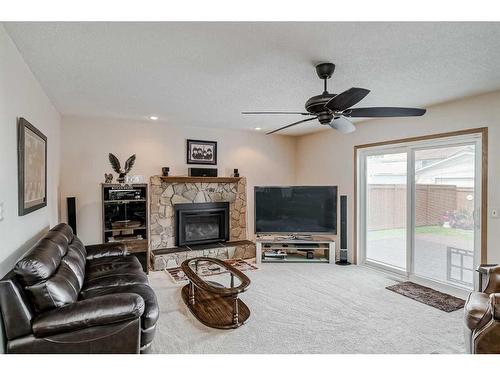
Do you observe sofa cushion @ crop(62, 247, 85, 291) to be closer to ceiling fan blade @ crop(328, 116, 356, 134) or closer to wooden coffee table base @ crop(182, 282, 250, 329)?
wooden coffee table base @ crop(182, 282, 250, 329)

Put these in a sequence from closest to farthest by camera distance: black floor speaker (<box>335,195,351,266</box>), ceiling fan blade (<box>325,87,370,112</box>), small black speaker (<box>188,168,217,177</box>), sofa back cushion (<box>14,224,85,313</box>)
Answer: sofa back cushion (<box>14,224,85,313</box>)
ceiling fan blade (<box>325,87,370,112</box>)
black floor speaker (<box>335,195,351,266</box>)
small black speaker (<box>188,168,217,177</box>)

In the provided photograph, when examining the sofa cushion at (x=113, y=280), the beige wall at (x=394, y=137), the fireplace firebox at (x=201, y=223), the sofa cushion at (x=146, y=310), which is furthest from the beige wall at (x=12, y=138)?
the beige wall at (x=394, y=137)

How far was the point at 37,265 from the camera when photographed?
1.89 metres

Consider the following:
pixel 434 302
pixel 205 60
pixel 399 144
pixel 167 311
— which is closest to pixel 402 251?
pixel 434 302

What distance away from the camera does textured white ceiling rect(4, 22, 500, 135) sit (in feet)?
6.43

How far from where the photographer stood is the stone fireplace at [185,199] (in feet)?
16.7

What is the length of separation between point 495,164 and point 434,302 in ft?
5.64

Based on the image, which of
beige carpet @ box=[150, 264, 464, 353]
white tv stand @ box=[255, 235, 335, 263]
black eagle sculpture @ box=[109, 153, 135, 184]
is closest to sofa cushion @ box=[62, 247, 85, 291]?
beige carpet @ box=[150, 264, 464, 353]

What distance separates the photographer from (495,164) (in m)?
3.27

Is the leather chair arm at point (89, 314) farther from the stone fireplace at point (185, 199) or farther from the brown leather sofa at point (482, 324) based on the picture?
the stone fireplace at point (185, 199)

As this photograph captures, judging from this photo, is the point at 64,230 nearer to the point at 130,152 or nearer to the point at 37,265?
the point at 37,265

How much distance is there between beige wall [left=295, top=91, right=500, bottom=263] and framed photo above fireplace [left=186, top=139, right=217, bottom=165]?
1990 mm

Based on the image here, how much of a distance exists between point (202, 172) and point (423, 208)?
11.8ft

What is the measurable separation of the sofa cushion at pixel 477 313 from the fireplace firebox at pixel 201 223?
4.10 meters
